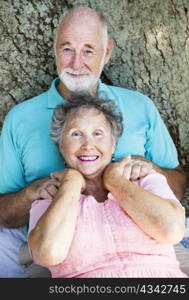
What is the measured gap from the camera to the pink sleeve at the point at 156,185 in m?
2.35

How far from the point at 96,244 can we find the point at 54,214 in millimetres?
239

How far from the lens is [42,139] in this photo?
9.55 ft

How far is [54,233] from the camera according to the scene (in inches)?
85.2

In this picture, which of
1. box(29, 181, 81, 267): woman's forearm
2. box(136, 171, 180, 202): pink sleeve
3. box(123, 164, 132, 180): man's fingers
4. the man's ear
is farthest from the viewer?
the man's ear

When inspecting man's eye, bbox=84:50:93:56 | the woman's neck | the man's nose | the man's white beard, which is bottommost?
the woman's neck

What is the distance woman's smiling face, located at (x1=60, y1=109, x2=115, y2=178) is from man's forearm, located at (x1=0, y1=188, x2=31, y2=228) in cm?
45

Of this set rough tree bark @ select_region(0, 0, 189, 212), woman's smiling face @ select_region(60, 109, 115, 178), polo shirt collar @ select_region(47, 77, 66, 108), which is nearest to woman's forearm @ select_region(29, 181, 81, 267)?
woman's smiling face @ select_region(60, 109, 115, 178)

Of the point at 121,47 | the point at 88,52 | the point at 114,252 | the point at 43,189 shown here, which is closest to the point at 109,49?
the point at 88,52

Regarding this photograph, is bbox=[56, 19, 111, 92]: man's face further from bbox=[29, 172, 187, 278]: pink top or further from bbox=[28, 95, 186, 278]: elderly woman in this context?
bbox=[29, 172, 187, 278]: pink top

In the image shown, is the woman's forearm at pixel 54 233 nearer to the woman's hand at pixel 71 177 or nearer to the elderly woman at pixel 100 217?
the elderly woman at pixel 100 217

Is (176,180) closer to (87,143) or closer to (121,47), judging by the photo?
(87,143)

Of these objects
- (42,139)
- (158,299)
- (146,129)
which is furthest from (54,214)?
(146,129)

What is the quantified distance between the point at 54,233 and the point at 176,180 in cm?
111

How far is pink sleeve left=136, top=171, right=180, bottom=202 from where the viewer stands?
2354mm
